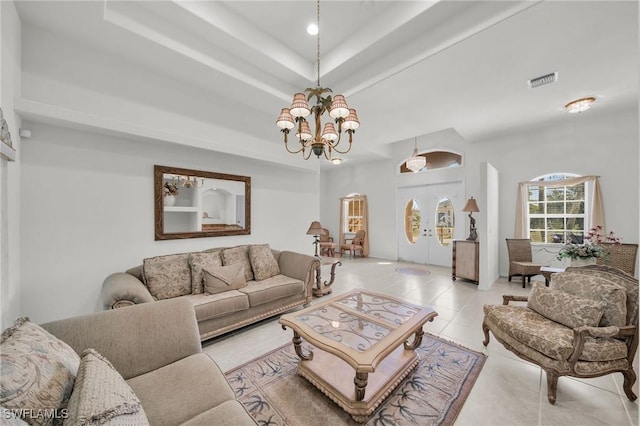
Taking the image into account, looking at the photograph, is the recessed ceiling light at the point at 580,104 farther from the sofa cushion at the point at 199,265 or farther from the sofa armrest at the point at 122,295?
the sofa armrest at the point at 122,295

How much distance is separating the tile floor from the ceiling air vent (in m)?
3.10

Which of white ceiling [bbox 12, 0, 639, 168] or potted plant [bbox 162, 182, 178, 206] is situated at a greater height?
white ceiling [bbox 12, 0, 639, 168]

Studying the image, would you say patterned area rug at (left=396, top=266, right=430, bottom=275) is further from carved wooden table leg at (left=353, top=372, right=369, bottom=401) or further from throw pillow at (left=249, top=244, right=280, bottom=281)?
carved wooden table leg at (left=353, top=372, right=369, bottom=401)

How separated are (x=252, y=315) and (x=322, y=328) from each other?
1.23m

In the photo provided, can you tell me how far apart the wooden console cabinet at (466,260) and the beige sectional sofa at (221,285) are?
10.5ft

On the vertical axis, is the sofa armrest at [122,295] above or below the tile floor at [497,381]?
above

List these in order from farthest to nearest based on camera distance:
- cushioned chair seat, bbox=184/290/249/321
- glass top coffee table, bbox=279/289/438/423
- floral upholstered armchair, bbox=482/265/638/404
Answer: cushioned chair seat, bbox=184/290/249/321
floral upholstered armchair, bbox=482/265/638/404
glass top coffee table, bbox=279/289/438/423

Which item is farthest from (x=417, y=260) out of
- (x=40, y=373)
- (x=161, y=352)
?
(x=40, y=373)

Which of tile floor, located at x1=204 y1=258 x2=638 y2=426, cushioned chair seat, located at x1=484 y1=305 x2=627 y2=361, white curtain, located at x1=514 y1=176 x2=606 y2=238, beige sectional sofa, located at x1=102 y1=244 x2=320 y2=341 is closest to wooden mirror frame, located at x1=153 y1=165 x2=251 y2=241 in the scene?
beige sectional sofa, located at x1=102 y1=244 x2=320 y2=341

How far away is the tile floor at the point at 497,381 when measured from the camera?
1622mm

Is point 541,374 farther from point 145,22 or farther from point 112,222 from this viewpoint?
point 145,22

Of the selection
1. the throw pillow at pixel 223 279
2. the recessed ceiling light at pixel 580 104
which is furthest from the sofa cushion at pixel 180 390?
the recessed ceiling light at pixel 580 104

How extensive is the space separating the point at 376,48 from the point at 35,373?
11.5 feet

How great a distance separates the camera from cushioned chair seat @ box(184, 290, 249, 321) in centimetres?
241
